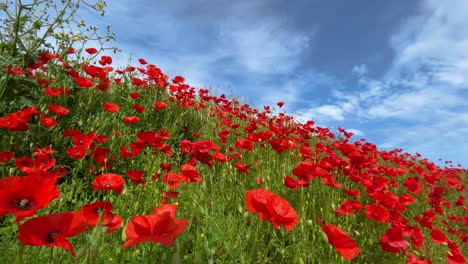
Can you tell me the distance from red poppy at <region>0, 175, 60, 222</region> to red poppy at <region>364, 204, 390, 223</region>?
8.04 feet

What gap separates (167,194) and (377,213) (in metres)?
1.74

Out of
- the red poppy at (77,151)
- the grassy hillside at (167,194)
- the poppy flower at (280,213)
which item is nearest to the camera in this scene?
the grassy hillside at (167,194)

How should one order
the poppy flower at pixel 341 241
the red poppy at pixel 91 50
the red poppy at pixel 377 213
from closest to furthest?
the poppy flower at pixel 341 241 → the red poppy at pixel 377 213 → the red poppy at pixel 91 50

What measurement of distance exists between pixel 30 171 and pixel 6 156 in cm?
45

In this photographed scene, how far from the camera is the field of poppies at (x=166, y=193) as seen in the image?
4.31 feet

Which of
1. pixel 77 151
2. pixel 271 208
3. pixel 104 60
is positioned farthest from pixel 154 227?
pixel 104 60

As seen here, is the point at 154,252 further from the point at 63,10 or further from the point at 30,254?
→ the point at 63,10

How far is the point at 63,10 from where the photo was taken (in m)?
3.71

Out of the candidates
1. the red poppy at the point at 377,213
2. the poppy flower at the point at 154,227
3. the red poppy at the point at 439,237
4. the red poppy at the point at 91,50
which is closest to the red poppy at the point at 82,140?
the poppy flower at the point at 154,227

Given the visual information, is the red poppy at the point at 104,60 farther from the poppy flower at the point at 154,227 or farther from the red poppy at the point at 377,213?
the poppy flower at the point at 154,227

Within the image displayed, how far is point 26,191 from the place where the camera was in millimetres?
1140

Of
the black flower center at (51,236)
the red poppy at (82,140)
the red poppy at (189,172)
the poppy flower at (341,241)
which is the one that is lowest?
the black flower center at (51,236)

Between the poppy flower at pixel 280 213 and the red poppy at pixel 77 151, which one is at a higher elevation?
the red poppy at pixel 77 151

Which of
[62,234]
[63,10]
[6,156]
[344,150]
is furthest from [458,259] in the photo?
[63,10]
